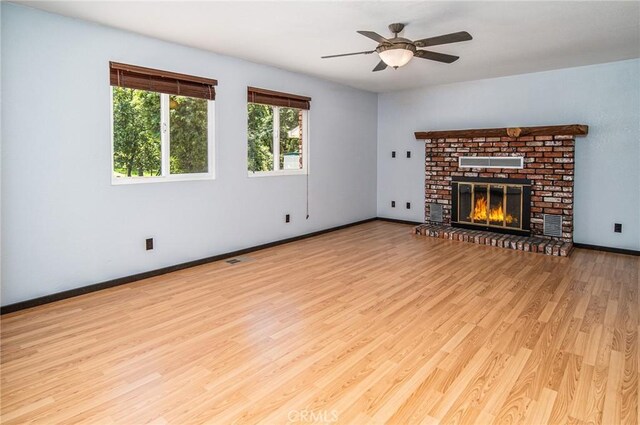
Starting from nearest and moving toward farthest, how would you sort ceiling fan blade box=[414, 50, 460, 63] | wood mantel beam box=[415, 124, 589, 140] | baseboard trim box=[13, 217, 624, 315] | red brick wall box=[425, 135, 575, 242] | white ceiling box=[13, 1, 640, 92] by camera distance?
white ceiling box=[13, 1, 640, 92]
baseboard trim box=[13, 217, 624, 315]
ceiling fan blade box=[414, 50, 460, 63]
wood mantel beam box=[415, 124, 589, 140]
red brick wall box=[425, 135, 575, 242]

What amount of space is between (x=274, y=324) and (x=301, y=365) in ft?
2.09

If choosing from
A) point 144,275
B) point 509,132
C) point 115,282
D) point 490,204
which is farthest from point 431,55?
point 115,282

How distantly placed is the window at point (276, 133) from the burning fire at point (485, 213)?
273 centimetres

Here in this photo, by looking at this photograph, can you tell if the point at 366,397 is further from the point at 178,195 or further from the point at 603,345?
the point at 178,195

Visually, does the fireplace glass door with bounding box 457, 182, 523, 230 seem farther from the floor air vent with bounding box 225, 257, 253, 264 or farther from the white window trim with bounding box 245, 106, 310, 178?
the floor air vent with bounding box 225, 257, 253, 264

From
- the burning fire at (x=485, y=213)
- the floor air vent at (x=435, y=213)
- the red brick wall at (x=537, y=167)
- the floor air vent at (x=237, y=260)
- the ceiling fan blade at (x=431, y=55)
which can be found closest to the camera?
the ceiling fan blade at (x=431, y=55)

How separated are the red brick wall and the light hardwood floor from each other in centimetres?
139

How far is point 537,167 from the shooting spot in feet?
18.5

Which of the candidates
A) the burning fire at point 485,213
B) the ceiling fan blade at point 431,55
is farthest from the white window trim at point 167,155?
the burning fire at point 485,213

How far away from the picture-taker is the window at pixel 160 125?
3.91 m

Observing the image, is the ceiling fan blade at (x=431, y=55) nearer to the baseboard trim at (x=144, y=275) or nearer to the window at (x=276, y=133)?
the window at (x=276, y=133)

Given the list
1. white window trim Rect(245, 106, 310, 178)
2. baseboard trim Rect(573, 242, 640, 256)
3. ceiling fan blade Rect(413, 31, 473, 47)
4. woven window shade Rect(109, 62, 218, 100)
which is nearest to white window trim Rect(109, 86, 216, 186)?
woven window shade Rect(109, 62, 218, 100)

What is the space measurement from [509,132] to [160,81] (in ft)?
15.2

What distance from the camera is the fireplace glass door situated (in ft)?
19.2
